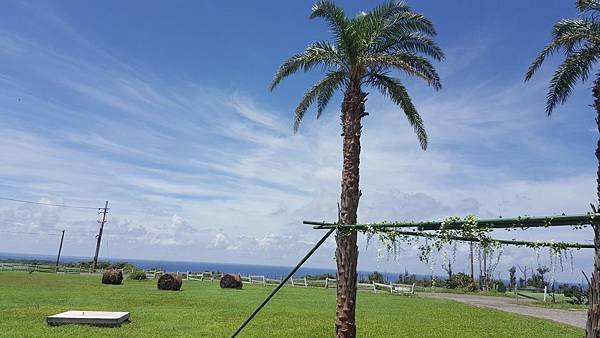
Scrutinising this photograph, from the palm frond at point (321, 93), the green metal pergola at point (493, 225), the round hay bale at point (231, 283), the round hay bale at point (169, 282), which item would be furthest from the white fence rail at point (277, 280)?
the green metal pergola at point (493, 225)

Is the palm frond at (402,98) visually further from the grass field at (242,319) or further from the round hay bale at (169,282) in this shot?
the round hay bale at (169,282)

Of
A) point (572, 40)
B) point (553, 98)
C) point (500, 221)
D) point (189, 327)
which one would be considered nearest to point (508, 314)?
point (553, 98)

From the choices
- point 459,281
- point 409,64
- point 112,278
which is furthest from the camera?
point 459,281

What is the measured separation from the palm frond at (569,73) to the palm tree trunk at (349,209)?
666 cm

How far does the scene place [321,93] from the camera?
55.6 feet

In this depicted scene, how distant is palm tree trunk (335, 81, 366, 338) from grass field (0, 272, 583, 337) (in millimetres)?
3569

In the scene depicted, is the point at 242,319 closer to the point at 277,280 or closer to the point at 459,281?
the point at 277,280

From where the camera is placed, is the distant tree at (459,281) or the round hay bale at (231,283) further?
the distant tree at (459,281)

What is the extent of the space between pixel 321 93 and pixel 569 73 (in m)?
7.92

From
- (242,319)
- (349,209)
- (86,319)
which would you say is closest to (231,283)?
(242,319)

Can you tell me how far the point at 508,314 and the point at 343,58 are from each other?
54.7ft

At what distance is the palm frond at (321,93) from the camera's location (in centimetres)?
1507

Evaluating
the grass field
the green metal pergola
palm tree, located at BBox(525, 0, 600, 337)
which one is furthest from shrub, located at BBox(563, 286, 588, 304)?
the green metal pergola

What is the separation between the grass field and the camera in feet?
50.6
